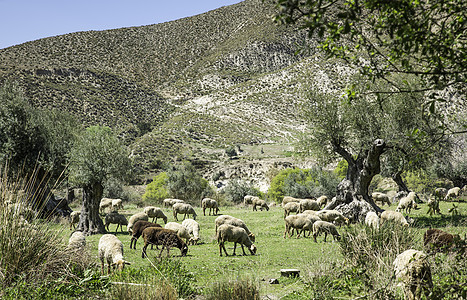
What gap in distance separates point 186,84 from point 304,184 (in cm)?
5401

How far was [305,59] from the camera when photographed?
84.9 m

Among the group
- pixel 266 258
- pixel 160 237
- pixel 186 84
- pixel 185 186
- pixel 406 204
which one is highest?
pixel 186 84

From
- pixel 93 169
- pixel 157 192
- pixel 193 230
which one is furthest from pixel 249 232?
pixel 157 192

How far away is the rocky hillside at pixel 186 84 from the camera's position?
210 feet

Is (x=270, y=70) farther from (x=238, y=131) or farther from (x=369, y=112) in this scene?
(x=369, y=112)

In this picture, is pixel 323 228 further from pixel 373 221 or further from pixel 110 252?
pixel 110 252

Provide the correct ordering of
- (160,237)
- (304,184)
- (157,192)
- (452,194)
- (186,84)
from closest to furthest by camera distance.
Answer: (160,237) → (452,194) → (304,184) → (157,192) → (186,84)

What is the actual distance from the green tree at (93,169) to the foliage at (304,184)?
21.0 metres

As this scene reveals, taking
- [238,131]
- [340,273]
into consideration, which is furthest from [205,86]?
[340,273]

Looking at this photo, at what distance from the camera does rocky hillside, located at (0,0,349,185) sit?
6388cm

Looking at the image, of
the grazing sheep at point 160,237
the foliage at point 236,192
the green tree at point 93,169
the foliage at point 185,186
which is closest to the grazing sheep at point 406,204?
the grazing sheep at point 160,237

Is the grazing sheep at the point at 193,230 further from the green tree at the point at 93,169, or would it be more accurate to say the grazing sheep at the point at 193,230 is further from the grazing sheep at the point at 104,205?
the grazing sheep at the point at 104,205

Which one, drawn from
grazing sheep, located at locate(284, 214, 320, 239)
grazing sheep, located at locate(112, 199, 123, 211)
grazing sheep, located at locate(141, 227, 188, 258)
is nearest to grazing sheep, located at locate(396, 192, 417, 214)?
grazing sheep, located at locate(284, 214, 320, 239)

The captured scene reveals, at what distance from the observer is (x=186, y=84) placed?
89.9m
